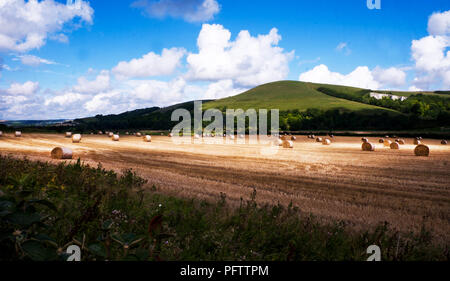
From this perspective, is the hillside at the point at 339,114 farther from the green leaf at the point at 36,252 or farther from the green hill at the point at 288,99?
the green leaf at the point at 36,252

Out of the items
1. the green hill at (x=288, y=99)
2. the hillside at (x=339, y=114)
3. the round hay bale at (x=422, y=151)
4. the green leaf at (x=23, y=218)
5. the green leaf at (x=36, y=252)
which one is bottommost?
the round hay bale at (x=422, y=151)

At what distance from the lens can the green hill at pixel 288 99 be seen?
124m

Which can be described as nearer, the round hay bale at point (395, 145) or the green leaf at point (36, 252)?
the green leaf at point (36, 252)

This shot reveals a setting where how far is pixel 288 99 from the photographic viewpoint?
14888cm

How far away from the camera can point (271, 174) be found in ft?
55.9

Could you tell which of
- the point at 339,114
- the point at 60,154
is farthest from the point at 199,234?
the point at 339,114

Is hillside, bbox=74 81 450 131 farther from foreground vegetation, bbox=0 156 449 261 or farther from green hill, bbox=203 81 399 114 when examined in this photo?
foreground vegetation, bbox=0 156 449 261

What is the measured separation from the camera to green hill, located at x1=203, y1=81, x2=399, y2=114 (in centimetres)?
12419

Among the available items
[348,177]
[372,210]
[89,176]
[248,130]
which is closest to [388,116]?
[248,130]

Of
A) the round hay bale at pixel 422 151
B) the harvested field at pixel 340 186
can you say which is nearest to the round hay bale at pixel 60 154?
the harvested field at pixel 340 186

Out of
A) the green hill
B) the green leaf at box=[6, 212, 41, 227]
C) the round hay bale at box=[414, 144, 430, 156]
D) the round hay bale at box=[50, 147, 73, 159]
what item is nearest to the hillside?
the green hill

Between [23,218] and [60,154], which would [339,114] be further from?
[23,218]
